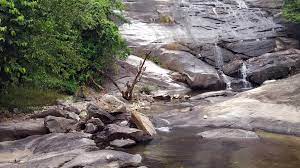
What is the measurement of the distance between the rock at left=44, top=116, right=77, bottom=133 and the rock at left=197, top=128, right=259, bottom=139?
4805 millimetres

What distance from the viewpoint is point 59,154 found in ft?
42.2

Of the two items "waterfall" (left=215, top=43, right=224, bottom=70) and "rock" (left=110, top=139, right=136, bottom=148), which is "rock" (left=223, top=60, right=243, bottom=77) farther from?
"rock" (left=110, top=139, right=136, bottom=148)

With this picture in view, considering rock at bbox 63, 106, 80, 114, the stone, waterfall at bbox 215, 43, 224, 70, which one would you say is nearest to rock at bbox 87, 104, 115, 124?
rock at bbox 63, 106, 80, 114

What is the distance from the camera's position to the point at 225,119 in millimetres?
18344

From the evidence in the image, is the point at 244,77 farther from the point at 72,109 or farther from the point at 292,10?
the point at 72,109

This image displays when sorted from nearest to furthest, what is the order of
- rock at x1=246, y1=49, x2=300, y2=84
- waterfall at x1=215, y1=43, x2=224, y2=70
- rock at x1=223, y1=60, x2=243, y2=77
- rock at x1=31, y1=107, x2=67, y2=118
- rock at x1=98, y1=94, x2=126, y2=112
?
rock at x1=31, y1=107, x2=67, y2=118 → rock at x1=98, y1=94, x2=126, y2=112 → rock at x1=246, y1=49, x2=300, y2=84 → rock at x1=223, y1=60, x2=243, y2=77 → waterfall at x1=215, y1=43, x2=224, y2=70

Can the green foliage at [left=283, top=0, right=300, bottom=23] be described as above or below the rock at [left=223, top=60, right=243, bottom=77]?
above

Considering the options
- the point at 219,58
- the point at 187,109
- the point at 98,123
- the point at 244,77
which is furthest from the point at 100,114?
the point at 219,58

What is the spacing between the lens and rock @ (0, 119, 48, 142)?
15.3m

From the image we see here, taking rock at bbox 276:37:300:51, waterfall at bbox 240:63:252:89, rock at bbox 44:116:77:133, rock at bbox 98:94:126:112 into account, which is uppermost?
rock at bbox 44:116:77:133

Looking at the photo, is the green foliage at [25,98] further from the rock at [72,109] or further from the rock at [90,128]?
the rock at [90,128]

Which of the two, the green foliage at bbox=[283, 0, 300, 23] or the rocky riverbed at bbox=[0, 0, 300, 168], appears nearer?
the rocky riverbed at bbox=[0, 0, 300, 168]

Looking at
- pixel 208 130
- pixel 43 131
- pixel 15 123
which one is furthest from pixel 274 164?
pixel 15 123

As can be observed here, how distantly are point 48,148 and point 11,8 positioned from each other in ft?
15.4
